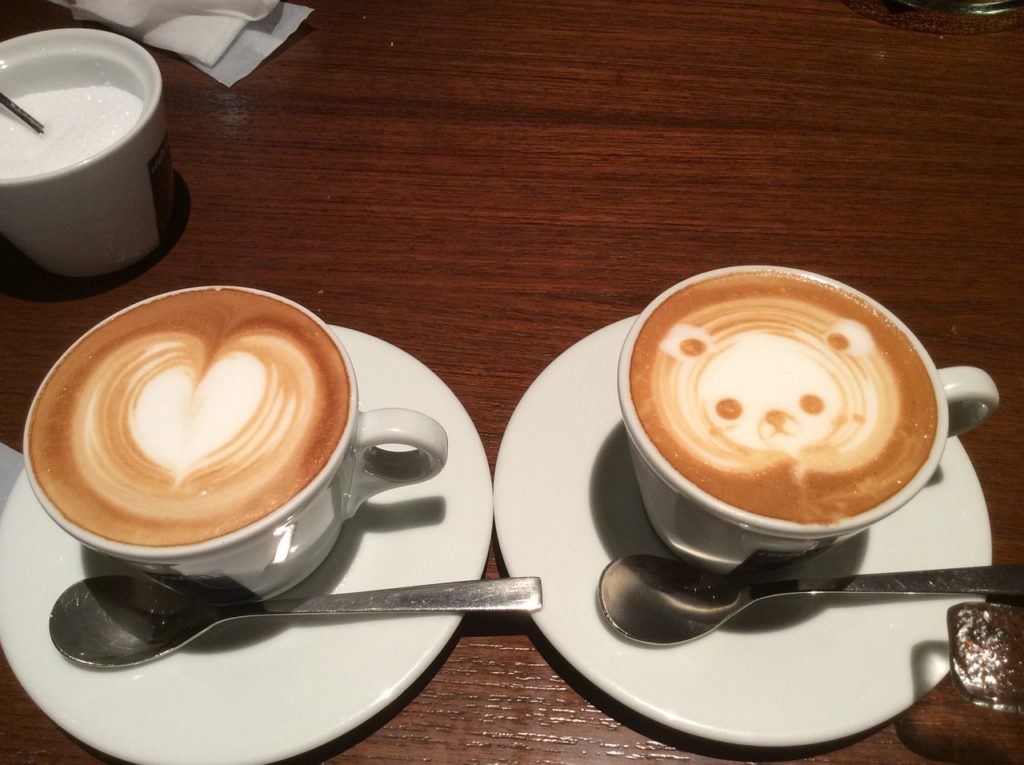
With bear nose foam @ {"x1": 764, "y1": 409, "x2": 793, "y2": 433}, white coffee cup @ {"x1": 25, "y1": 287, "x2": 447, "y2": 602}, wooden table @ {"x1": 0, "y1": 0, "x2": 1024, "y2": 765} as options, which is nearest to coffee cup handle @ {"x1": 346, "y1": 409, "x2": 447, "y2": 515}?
white coffee cup @ {"x1": 25, "y1": 287, "x2": 447, "y2": 602}

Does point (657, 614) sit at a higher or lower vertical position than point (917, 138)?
lower

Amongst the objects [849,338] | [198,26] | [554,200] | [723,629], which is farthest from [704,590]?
[198,26]

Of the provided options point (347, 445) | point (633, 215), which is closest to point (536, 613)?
point (347, 445)

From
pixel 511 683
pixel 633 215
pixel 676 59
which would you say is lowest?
pixel 511 683

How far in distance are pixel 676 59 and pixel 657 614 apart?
0.98 meters

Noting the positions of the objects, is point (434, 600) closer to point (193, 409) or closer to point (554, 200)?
point (193, 409)

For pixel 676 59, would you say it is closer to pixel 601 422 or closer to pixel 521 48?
pixel 521 48

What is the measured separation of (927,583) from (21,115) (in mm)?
1096

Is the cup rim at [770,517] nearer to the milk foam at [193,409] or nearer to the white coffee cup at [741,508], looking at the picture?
the white coffee cup at [741,508]

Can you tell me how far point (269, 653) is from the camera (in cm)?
63

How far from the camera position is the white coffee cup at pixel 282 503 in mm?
542

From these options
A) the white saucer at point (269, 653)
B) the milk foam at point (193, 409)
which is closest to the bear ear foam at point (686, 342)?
the white saucer at point (269, 653)

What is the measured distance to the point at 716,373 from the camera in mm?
644

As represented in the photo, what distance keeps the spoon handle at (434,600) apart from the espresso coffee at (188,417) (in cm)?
12
